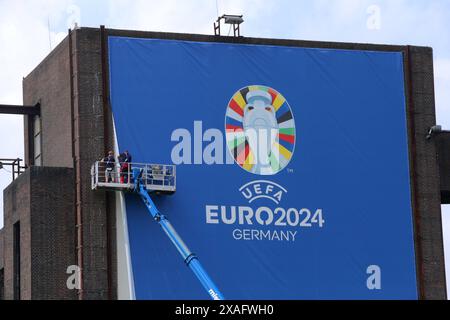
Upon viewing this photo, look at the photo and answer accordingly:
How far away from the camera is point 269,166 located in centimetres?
6812

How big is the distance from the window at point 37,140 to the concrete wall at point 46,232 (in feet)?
24.1

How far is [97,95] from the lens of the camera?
66625 millimetres

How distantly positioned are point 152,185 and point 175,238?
3.09m

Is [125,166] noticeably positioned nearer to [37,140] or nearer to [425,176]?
[37,140]

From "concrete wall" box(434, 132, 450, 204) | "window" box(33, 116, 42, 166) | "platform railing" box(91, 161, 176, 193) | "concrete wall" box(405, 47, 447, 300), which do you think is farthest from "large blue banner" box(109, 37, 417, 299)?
"window" box(33, 116, 42, 166)

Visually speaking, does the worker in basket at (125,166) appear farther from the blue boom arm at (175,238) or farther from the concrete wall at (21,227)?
the concrete wall at (21,227)

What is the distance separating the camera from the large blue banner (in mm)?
66125

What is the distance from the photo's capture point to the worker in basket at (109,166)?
64.7 m

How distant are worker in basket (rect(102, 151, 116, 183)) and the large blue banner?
1465 mm

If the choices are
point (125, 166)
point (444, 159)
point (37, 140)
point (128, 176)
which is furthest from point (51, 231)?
A: point (444, 159)

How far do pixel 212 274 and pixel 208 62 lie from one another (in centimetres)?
1214

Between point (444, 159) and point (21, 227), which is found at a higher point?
point (444, 159)

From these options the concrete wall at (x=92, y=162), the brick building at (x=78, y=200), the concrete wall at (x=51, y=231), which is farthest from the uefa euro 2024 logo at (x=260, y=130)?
the concrete wall at (x=51, y=231)
